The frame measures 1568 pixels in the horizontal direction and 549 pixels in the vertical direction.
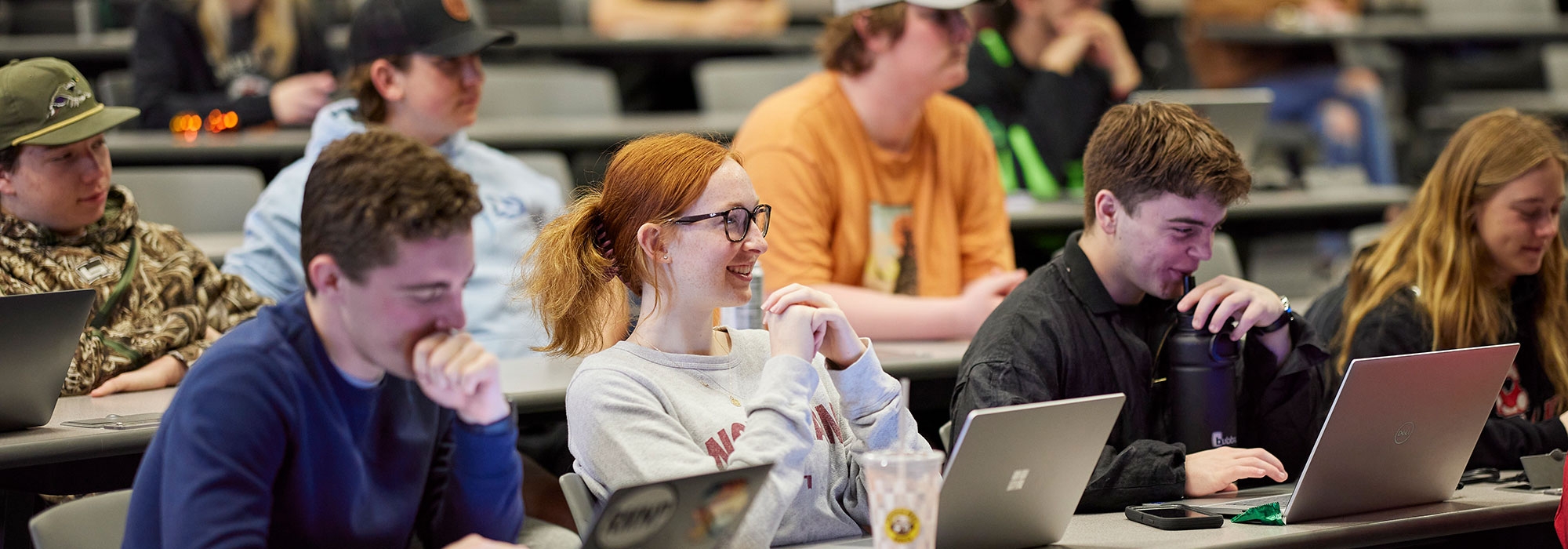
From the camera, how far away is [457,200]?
4.59 feet

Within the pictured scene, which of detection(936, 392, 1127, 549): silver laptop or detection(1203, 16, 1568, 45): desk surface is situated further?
detection(1203, 16, 1568, 45): desk surface

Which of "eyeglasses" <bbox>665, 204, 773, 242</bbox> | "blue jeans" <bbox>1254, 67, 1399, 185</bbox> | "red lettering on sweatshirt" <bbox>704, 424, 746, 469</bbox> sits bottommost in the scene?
"blue jeans" <bbox>1254, 67, 1399, 185</bbox>

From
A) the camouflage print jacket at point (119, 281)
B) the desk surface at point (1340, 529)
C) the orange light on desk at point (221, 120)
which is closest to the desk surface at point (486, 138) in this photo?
the orange light on desk at point (221, 120)

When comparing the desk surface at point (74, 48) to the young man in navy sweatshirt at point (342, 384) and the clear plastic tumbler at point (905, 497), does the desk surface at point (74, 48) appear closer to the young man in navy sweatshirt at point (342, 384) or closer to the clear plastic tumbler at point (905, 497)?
the young man in navy sweatshirt at point (342, 384)

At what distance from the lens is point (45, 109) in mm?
2262

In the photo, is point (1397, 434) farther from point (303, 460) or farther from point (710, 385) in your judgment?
point (303, 460)

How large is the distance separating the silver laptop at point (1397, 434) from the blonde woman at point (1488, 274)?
0.44 metres

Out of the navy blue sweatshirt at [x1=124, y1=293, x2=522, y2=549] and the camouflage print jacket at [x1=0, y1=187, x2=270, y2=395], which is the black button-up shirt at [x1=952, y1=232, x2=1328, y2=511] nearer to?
the navy blue sweatshirt at [x1=124, y1=293, x2=522, y2=549]

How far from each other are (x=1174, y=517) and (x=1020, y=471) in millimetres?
313

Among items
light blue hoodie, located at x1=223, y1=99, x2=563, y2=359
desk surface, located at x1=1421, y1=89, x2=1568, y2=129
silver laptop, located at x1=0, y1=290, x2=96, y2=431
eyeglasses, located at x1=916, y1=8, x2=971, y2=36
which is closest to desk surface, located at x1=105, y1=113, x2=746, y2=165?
light blue hoodie, located at x1=223, y1=99, x2=563, y2=359

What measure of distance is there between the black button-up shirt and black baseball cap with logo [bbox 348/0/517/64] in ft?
4.56

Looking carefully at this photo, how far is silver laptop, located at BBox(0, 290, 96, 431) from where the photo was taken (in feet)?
6.38

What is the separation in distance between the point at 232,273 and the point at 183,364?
10.8 inches

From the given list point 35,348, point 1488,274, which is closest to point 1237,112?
point 1488,274
